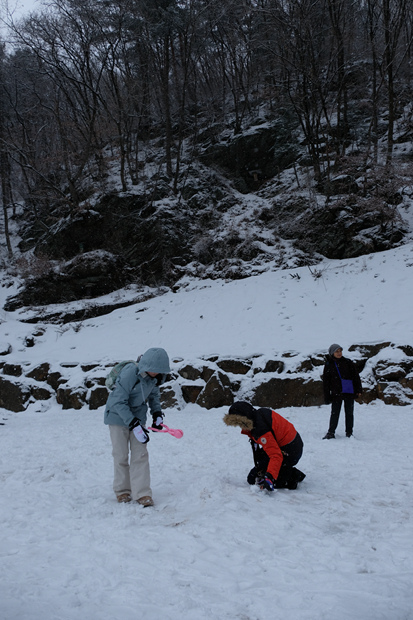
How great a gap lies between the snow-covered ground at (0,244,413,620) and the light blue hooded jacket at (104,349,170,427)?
3.04ft

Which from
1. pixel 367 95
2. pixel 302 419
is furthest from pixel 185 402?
pixel 367 95

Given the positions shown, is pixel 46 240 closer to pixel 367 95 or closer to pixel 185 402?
pixel 185 402

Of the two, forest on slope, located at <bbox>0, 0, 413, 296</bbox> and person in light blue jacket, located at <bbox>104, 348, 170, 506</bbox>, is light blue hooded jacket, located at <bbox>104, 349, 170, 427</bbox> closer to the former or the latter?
person in light blue jacket, located at <bbox>104, 348, 170, 506</bbox>

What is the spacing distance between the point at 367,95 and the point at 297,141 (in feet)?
14.7

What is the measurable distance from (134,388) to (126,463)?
2.72ft

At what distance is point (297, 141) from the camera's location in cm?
2136

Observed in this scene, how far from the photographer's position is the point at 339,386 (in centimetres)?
693

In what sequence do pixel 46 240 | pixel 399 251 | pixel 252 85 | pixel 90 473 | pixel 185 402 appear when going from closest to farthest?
pixel 90 473
pixel 185 402
pixel 399 251
pixel 46 240
pixel 252 85

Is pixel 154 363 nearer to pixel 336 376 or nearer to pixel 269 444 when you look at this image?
pixel 269 444

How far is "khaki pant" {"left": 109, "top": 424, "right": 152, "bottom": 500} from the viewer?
4.08m

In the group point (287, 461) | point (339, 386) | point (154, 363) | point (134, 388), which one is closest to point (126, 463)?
point (134, 388)

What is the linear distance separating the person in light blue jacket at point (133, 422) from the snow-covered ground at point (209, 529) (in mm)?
208

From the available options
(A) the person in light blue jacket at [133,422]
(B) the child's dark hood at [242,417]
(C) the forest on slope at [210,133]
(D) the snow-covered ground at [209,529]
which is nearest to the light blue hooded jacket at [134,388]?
(A) the person in light blue jacket at [133,422]

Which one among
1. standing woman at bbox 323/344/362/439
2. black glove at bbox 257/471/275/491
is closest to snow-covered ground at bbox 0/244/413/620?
black glove at bbox 257/471/275/491
